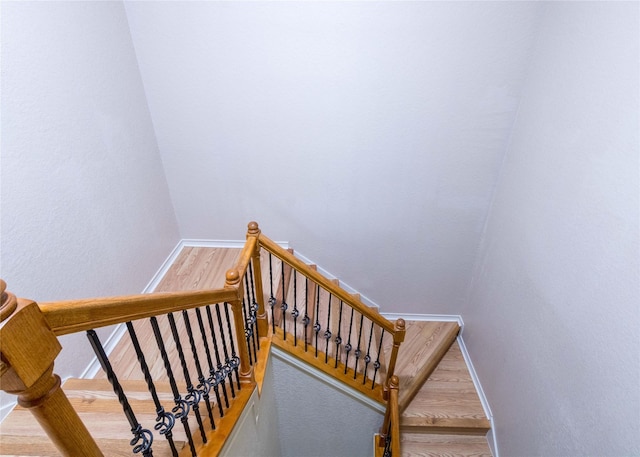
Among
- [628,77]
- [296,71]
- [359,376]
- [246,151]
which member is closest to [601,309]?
[628,77]

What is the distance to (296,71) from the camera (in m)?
2.66

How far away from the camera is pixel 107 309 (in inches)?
34.5

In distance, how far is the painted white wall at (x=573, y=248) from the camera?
1.52 m

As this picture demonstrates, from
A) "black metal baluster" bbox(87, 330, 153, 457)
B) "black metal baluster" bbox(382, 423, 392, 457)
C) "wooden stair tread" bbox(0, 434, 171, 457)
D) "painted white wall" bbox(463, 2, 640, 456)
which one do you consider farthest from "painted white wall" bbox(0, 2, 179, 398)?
"painted white wall" bbox(463, 2, 640, 456)

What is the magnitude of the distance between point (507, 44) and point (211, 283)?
3.01 meters

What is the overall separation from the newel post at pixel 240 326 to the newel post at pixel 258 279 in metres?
0.34

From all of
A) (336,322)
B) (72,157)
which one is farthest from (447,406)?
(72,157)

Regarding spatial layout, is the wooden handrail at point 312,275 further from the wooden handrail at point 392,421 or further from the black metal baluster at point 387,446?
the black metal baluster at point 387,446

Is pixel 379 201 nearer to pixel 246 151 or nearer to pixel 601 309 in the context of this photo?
pixel 246 151

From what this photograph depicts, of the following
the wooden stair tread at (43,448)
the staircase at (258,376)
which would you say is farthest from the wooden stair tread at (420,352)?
the wooden stair tread at (43,448)

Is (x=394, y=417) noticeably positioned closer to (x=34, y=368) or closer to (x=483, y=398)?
(x=483, y=398)

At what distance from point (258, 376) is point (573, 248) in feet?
6.34

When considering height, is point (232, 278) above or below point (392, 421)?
above

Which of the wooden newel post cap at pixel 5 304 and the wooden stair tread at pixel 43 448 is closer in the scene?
the wooden newel post cap at pixel 5 304
